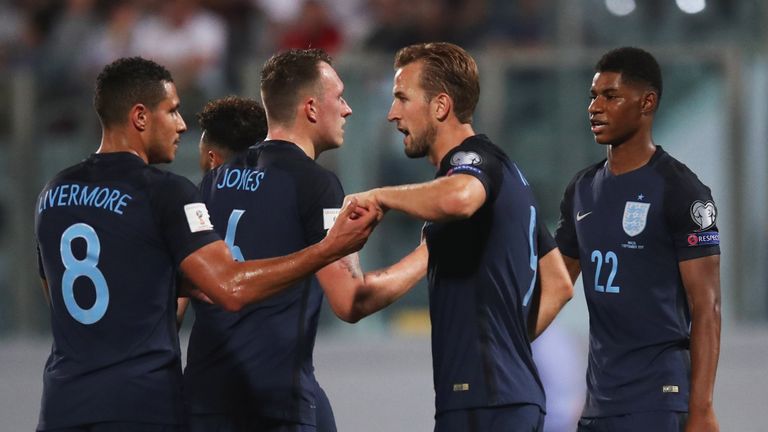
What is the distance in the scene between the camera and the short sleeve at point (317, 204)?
13.5 ft

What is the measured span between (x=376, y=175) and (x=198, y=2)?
8.54 feet

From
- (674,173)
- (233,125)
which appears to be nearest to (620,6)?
(674,173)

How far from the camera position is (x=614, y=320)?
4.36 meters

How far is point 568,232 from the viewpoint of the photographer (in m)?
4.69

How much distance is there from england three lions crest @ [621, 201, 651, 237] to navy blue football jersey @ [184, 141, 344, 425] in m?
1.06

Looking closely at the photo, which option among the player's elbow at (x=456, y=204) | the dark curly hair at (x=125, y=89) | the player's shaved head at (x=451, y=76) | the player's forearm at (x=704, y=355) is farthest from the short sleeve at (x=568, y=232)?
the dark curly hair at (x=125, y=89)

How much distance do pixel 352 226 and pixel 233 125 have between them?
132 cm

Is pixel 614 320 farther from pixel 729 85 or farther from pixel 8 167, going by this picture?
pixel 8 167

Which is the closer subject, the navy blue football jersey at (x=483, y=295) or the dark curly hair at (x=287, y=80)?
the navy blue football jersey at (x=483, y=295)

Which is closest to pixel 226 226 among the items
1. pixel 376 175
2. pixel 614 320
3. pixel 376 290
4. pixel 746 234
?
pixel 376 290

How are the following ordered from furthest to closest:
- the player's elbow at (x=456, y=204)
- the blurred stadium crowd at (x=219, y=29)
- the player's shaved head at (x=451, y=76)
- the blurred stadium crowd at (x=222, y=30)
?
the blurred stadium crowd at (x=219, y=29) → the blurred stadium crowd at (x=222, y=30) → the player's shaved head at (x=451, y=76) → the player's elbow at (x=456, y=204)

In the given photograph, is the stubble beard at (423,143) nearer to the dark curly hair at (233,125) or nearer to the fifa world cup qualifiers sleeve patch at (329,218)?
the fifa world cup qualifiers sleeve patch at (329,218)

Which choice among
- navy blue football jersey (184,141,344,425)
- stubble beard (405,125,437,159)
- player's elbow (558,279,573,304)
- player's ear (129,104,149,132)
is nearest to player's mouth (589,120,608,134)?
player's elbow (558,279,573,304)

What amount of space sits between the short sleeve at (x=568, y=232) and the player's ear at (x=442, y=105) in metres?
0.98
